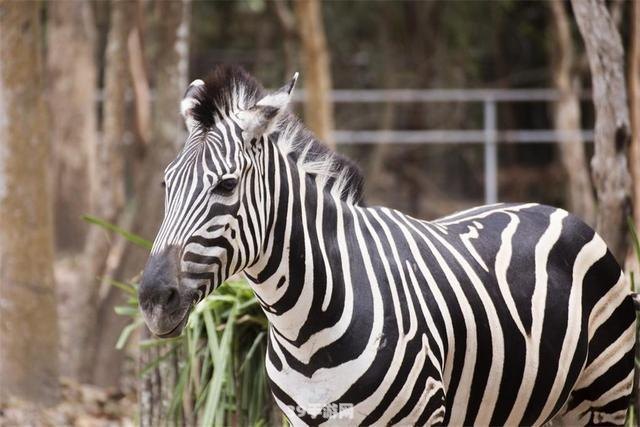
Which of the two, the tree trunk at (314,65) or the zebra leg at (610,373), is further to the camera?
the tree trunk at (314,65)

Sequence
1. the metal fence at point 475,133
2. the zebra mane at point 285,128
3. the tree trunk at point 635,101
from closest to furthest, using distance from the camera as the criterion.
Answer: the zebra mane at point 285,128, the tree trunk at point 635,101, the metal fence at point 475,133

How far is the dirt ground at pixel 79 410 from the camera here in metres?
6.66

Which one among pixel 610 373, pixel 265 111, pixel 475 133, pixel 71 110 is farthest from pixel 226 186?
pixel 475 133

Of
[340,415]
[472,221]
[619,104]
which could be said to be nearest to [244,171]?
[340,415]

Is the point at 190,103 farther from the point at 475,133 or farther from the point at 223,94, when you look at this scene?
the point at 475,133

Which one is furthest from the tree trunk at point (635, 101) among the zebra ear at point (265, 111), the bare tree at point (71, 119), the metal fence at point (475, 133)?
the bare tree at point (71, 119)

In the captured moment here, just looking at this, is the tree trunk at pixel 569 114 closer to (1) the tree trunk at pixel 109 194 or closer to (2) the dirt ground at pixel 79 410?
(1) the tree trunk at pixel 109 194

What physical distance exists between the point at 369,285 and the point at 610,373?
51.6 inches

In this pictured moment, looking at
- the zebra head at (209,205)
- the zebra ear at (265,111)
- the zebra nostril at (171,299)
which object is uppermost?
the zebra ear at (265,111)

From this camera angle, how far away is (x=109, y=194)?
955 centimetres

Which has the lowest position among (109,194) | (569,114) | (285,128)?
(109,194)

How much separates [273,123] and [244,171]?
0.79 feet

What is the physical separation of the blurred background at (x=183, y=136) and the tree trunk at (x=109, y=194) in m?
0.02

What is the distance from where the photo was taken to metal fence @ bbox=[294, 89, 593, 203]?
50.5 ft
